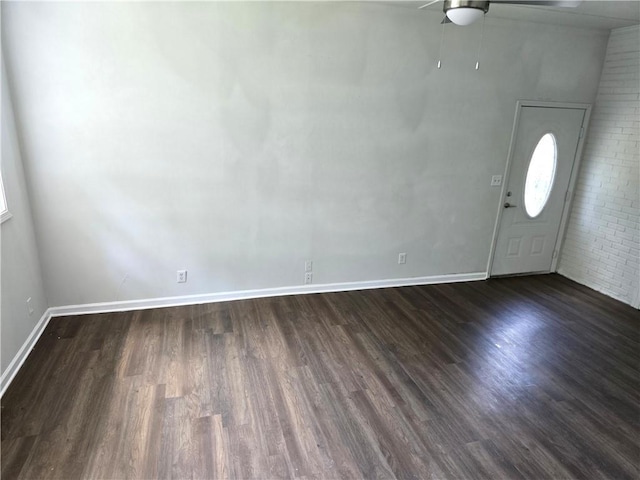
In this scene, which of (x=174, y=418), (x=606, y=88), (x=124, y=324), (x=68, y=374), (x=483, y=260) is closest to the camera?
(x=174, y=418)

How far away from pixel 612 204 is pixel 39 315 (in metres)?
5.81

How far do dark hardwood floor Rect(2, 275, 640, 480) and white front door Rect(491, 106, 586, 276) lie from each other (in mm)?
1032

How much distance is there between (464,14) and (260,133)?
79.3 inches

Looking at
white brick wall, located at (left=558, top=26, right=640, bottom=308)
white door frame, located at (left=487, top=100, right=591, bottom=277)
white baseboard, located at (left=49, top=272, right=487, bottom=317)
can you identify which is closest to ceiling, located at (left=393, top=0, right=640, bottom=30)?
white brick wall, located at (left=558, top=26, right=640, bottom=308)

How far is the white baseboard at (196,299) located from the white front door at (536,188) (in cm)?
56

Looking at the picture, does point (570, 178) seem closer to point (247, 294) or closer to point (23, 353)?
point (247, 294)

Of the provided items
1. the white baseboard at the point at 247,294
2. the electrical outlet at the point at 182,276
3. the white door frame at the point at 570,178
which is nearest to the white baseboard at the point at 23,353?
the white baseboard at the point at 247,294

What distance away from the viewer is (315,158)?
3621 mm

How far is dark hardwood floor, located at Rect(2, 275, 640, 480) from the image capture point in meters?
2.07

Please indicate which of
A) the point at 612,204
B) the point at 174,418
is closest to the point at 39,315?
the point at 174,418

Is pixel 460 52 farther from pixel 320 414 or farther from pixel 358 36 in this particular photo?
pixel 320 414

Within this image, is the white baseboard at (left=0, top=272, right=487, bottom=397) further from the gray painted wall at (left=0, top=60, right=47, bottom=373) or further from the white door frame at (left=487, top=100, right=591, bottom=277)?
the white door frame at (left=487, top=100, right=591, bottom=277)

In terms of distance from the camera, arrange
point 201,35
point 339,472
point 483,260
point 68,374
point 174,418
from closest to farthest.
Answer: point 339,472
point 174,418
point 68,374
point 201,35
point 483,260

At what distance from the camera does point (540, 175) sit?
14.6 ft
